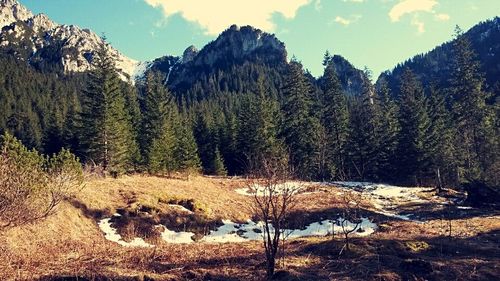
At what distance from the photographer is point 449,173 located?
51.6 m

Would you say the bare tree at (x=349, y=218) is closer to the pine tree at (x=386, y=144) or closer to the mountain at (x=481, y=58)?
the pine tree at (x=386, y=144)

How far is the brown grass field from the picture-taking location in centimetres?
→ 1157

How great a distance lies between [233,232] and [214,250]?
18.9 feet

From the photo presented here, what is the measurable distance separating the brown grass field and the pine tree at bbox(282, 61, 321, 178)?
75.8 feet

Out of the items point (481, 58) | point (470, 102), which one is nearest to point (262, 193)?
point (470, 102)

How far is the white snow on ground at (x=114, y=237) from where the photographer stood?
1883 cm

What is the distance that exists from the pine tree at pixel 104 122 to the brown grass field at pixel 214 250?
10.6 meters

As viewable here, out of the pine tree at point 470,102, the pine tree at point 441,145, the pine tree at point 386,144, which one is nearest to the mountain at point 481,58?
the pine tree at point 441,145

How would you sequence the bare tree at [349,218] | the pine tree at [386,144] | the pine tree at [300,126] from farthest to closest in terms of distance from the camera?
the pine tree at [386,144] → the pine tree at [300,126] → the bare tree at [349,218]

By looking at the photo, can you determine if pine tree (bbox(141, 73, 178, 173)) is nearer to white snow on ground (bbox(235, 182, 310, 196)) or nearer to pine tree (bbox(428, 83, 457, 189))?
white snow on ground (bbox(235, 182, 310, 196))

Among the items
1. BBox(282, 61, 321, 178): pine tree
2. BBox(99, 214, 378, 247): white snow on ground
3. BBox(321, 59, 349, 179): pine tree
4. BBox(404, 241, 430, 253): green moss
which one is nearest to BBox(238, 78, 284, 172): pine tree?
BBox(282, 61, 321, 178): pine tree

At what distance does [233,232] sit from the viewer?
22.3m

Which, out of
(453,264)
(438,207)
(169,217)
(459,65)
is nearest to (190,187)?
(169,217)

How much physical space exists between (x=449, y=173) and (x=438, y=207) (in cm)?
2596
